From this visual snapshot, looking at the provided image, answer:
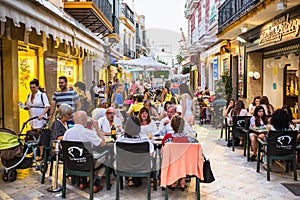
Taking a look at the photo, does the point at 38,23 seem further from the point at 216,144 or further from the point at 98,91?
the point at 98,91

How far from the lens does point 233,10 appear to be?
456 inches

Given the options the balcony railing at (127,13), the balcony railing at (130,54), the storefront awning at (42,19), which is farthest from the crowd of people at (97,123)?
the balcony railing at (127,13)

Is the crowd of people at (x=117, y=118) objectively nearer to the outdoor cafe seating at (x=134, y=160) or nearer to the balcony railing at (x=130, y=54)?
the outdoor cafe seating at (x=134, y=160)

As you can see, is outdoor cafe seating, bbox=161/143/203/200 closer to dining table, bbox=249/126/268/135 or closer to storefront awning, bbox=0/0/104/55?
dining table, bbox=249/126/268/135

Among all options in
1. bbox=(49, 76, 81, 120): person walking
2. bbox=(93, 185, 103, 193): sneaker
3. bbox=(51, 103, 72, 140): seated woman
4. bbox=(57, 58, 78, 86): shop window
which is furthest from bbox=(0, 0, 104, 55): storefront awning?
bbox=(93, 185, 103, 193): sneaker

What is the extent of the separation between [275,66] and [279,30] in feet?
9.71

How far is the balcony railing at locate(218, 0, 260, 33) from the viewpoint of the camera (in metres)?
9.85

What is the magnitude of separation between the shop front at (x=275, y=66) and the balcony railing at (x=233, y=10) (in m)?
0.79

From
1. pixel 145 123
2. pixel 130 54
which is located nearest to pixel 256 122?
pixel 145 123

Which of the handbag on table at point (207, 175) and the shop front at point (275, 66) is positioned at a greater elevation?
the shop front at point (275, 66)

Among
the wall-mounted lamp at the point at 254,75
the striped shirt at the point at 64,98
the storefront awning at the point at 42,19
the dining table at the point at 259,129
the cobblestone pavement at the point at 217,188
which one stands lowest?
the cobblestone pavement at the point at 217,188

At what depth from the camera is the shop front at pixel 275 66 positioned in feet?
30.1

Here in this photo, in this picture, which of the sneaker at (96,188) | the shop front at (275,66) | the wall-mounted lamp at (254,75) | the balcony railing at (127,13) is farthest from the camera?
the balcony railing at (127,13)

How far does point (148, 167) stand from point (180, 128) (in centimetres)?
70
